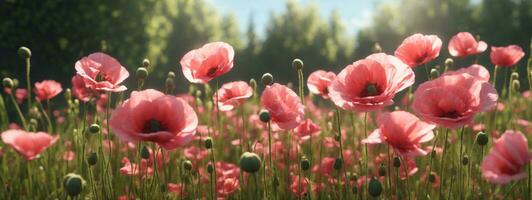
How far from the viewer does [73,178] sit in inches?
59.2

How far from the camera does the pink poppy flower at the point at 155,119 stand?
1.52 meters

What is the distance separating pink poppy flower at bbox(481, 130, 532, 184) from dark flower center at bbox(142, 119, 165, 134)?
949 mm

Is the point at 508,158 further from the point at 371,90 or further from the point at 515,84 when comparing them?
the point at 515,84

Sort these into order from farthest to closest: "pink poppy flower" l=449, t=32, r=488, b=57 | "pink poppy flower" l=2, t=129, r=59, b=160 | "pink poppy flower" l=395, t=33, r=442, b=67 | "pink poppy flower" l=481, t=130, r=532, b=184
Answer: "pink poppy flower" l=449, t=32, r=488, b=57 → "pink poppy flower" l=395, t=33, r=442, b=67 → "pink poppy flower" l=2, t=129, r=59, b=160 → "pink poppy flower" l=481, t=130, r=532, b=184

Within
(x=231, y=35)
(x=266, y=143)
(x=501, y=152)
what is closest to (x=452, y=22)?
(x=231, y=35)

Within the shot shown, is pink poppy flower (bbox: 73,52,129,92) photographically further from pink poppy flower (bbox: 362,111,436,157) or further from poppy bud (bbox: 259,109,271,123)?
pink poppy flower (bbox: 362,111,436,157)

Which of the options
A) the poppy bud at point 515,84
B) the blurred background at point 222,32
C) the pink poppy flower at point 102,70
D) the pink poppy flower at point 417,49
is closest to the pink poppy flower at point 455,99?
the pink poppy flower at point 417,49

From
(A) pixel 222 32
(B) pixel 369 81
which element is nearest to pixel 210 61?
(B) pixel 369 81

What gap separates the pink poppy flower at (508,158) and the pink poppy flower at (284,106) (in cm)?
65

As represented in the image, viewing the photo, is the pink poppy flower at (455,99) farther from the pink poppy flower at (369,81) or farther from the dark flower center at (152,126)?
the dark flower center at (152,126)

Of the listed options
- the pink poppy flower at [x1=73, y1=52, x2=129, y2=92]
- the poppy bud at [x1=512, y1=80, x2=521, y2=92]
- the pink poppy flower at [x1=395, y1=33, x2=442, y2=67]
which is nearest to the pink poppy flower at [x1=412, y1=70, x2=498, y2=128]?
the pink poppy flower at [x1=395, y1=33, x2=442, y2=67]

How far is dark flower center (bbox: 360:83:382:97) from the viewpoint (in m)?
1.74

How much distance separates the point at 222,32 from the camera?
94.6 ft

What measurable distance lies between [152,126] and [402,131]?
2.55ft
